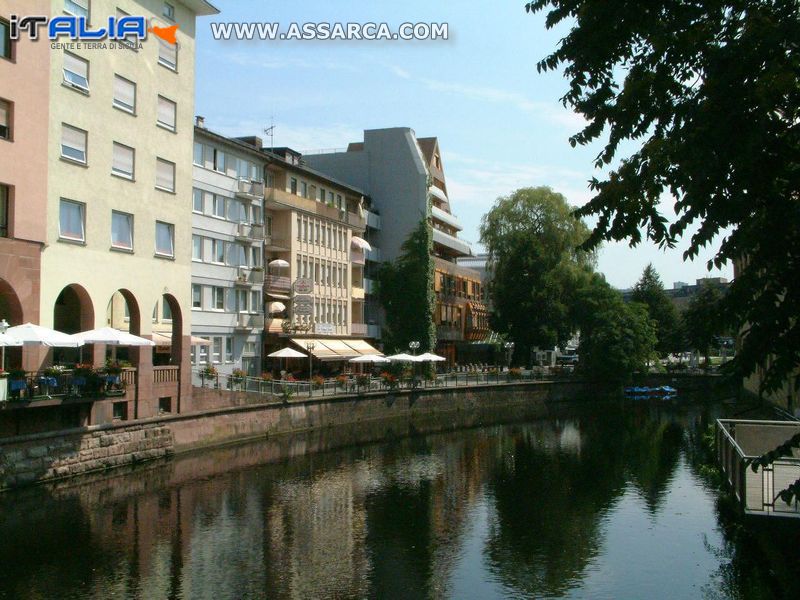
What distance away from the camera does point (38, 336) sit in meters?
27.5

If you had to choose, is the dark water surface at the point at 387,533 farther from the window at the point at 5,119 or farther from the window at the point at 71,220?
the window at the point at 5,119

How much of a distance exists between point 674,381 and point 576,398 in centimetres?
1794

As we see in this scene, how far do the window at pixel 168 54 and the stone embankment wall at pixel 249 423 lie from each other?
609 inches

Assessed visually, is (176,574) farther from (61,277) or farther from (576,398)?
(576,398)

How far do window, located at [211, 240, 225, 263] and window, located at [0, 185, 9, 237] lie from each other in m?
24.8

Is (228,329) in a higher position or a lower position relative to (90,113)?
lower

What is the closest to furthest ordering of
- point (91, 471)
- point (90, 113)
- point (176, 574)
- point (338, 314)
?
point (176, 574), point (91, 471), point (90, 113), point (338, 314)

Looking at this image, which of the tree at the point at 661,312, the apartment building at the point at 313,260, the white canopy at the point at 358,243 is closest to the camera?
the apartment building at the point at 313,260

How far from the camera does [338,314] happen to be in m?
70.0

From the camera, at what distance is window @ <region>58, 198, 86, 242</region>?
33.1 m

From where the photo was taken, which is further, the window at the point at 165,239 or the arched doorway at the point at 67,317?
the window at the point at 165,239

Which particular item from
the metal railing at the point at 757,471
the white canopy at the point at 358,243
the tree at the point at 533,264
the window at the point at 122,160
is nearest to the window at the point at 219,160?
the window at the point at 122,160

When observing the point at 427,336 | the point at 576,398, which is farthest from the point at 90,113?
the point at 576,398

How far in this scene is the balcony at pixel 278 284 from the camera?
60.3 metres
